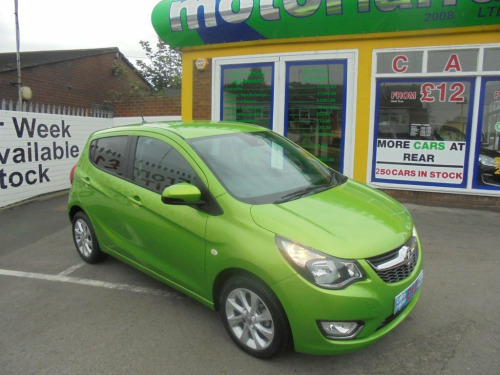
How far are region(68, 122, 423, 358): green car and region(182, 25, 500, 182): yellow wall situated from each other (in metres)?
3.72

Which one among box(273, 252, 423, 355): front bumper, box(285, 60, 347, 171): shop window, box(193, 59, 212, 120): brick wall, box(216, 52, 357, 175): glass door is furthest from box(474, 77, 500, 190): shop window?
box(273, 252, 423, 355): front bumper

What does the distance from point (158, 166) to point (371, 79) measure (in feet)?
16.7

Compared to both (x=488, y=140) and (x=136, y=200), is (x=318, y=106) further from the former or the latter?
(x=136, y=200)

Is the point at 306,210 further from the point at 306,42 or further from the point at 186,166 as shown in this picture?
the point at 306,42

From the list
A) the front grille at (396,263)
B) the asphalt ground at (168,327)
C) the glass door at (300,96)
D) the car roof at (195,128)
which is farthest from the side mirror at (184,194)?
the glass door at (300,96)

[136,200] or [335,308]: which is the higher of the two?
[136,200]

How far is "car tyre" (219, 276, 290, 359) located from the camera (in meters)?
2.58

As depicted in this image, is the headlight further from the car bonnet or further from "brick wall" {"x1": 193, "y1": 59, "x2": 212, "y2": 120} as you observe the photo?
"brick wall" {"x1": 193, "y1": 59, "x2": 212, "y2": 120}

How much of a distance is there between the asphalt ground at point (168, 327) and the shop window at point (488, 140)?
2178 mm

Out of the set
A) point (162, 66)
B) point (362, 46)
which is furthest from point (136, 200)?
point (162, 66)

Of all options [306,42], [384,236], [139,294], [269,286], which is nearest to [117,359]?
[139,294]

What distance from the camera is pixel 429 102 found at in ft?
23.0

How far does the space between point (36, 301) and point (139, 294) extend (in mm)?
979

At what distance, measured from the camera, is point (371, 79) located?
721 cm
